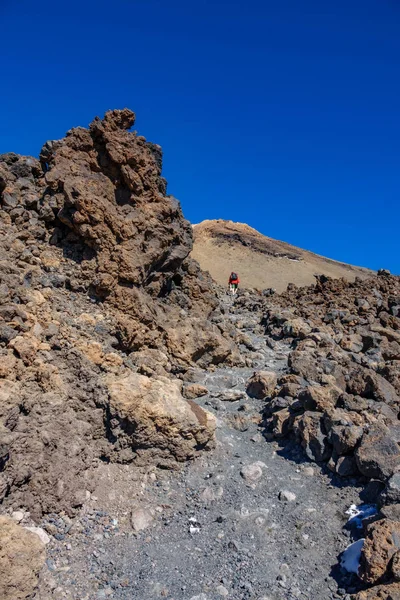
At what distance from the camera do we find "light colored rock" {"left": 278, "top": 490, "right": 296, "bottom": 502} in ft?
16.5

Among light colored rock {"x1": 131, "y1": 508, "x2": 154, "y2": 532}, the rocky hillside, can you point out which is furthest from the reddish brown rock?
the rocky hillside

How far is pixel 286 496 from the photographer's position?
16.6ft

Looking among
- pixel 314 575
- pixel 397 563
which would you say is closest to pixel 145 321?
pixel 314 575

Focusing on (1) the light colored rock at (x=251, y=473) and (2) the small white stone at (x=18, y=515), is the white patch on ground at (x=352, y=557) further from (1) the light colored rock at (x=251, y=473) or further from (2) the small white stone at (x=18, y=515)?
(2) the small white stone at (x=18, y=515)

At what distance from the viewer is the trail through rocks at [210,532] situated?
12.8 ft

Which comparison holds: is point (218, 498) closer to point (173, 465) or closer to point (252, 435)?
point (173, 465)

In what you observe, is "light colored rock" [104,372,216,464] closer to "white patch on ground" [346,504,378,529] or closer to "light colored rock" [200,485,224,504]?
"light colored rock" [200,485,224,504]

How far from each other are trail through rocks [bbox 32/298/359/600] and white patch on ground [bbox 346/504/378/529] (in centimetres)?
8

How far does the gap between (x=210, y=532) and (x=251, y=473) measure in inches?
41.7

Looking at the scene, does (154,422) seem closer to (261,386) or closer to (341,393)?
(261,386)

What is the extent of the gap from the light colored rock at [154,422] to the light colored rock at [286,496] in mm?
1125

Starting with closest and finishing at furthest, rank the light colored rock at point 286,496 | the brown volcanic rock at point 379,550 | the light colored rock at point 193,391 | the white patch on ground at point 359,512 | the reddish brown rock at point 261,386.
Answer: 1. the brown volcanic rock at point 379,550
2. the white patch on ground at point 359,512
3. the light colored rock at point 286,496
4. the light colored rock at point 193,391
5. the reddish brown rock at point 261,386

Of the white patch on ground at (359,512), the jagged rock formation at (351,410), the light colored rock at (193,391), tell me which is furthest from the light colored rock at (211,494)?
the light colored rock at (193,391)

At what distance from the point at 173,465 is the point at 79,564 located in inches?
64.4
